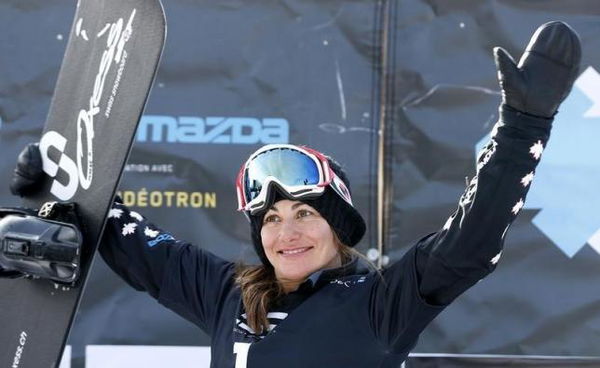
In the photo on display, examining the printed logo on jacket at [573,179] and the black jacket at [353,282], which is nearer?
the black jacket at [353,282]

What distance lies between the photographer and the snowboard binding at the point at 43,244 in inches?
112

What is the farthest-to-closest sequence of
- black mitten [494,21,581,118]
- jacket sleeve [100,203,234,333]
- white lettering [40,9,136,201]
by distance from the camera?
white lettering [40,9,136,201] → jacket sleeve [100,203,234,333] → black mitten [494,21,581,118]

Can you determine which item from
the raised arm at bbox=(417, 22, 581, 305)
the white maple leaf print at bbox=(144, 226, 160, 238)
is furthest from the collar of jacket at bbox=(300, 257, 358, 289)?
the white maple leaf print at bbox=(144, 226, 160, 238)

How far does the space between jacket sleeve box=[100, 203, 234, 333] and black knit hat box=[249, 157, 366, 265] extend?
0.55 feet

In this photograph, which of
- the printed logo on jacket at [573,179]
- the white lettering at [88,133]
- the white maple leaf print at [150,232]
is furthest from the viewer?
the printed logo on jacket at [573,179]

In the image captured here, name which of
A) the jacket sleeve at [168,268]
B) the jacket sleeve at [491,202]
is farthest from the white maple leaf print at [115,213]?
the jacket sleeve at [491,202]

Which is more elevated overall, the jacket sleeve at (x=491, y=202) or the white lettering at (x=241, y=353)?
the jacket sleeve at (x=491, y=202)

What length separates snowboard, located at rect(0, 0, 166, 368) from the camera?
9.71 feet

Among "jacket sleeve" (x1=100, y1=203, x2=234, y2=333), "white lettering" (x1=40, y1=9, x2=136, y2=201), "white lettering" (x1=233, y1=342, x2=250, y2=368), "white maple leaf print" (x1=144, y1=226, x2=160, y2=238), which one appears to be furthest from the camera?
"white lettering" (x1=40, y1=9, x2=136, y2=201)

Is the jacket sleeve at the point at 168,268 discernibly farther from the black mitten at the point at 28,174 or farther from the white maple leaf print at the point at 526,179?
the white maple leaf print at the point at 526,179

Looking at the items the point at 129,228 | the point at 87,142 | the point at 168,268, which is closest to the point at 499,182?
the point at 168,268

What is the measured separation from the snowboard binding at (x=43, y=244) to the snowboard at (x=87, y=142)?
0.06m

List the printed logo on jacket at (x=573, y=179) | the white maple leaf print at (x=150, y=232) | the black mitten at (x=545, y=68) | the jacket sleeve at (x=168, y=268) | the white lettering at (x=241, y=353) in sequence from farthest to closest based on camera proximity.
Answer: the printed logo on jacket at (x=573, y=179)
the white maple leaf print at (x=150, y=232)
the jacket sleeve at (x=168, y=268)
the white lettering at (x=241, y=353)
the black mitten at (x=545, y=68)

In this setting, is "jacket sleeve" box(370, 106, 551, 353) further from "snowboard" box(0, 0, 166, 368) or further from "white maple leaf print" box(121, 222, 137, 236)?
"snowboard" box(0, 0, 166, 368)
